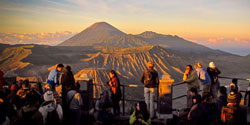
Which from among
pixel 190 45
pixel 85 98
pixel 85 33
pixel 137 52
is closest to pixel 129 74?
pixel 137 52

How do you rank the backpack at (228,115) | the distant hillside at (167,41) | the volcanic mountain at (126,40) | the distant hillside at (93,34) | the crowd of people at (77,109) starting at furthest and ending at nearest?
the distant hillside at (93,34) → the distant hillside at (167,41) → the volcanic mountain at (126,40) → the backpack at (228,115) → the crowd of people at (77,109)

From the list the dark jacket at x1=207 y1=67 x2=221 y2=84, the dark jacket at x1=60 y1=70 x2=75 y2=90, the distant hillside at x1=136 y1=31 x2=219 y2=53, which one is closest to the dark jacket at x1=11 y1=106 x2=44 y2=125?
the dark jacket at x1=60 y1=70 x2=75 y2=90

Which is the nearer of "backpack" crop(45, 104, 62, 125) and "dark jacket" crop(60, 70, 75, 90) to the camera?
"backpack" crop(45, 104, 62, 125)

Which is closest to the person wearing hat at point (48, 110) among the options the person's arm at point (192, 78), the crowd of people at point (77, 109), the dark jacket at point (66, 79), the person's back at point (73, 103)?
the crowd of people at point (77, 109)

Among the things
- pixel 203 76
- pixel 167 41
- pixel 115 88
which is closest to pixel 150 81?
pixel 115 88

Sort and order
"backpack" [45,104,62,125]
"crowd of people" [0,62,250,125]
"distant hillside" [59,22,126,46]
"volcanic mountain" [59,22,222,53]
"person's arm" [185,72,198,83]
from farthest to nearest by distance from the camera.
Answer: "distant hillside" [59,22,126,46] < "volcanic mountain" [59,22,222,53] < "person's arm" [185,72,198,83] < "backpack" [45,104,62,125] < "crowd of people" [0,62,250,125]

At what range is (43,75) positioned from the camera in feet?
201

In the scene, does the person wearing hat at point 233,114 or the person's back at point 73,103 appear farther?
the person's back at point 73,103

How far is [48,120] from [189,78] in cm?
425

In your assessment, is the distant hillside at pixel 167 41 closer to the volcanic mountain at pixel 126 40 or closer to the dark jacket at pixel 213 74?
the volcanic mountain at pixel 126 40

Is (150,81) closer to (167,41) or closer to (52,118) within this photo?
(52,118)

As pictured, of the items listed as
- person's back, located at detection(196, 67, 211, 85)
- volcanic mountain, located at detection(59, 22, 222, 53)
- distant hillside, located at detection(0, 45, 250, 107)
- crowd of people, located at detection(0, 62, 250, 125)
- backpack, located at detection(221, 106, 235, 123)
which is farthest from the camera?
volcanic mountain, located at detection(59, 22, 222, 53)

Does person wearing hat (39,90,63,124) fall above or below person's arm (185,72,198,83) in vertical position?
below

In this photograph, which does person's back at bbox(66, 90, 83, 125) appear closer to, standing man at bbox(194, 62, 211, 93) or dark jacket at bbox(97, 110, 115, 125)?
dark jacket at bbox(97, 110, 115, 125)
